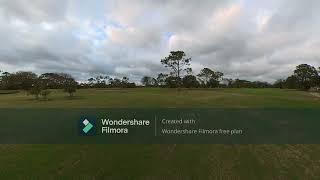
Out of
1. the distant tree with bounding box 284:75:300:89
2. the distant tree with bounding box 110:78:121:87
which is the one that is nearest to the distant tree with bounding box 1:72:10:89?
the distant tree with bounding box 110:78:121:87

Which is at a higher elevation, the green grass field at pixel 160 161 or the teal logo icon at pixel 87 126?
the teal logo icon at pixel 87 126

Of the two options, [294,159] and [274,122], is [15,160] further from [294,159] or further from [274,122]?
[274,122]

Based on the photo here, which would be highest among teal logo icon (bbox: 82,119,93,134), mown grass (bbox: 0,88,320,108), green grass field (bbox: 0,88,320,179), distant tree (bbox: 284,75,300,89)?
distant tree (bbox: 284,75,300,89)

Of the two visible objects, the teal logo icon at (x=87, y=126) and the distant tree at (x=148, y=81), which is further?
the distant tree at (x=148, y=81)

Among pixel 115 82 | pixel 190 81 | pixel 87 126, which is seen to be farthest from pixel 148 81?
pixel 87 126

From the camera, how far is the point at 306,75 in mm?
128750

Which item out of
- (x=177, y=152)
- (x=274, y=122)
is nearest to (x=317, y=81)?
(x=274, y=122)

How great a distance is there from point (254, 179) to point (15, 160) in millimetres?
10154

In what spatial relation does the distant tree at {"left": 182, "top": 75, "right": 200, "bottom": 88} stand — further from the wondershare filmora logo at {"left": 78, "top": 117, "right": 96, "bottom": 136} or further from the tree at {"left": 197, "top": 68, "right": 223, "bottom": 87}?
the wondershare filmora logo at {"left": 78, "top": 117, "right": 96, "bottom": 136}

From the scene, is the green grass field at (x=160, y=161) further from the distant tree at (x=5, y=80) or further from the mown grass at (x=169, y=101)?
the distant tree at (x=5, y=80)

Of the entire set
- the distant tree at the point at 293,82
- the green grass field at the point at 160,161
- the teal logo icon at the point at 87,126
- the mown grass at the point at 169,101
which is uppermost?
the distant tree at the point at 293,82

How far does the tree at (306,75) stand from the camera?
414 feet

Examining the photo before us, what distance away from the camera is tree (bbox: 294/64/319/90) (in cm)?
12615

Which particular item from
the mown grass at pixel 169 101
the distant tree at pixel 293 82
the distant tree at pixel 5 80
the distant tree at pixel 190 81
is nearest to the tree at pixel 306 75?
the distant tree at pixel 293 82
